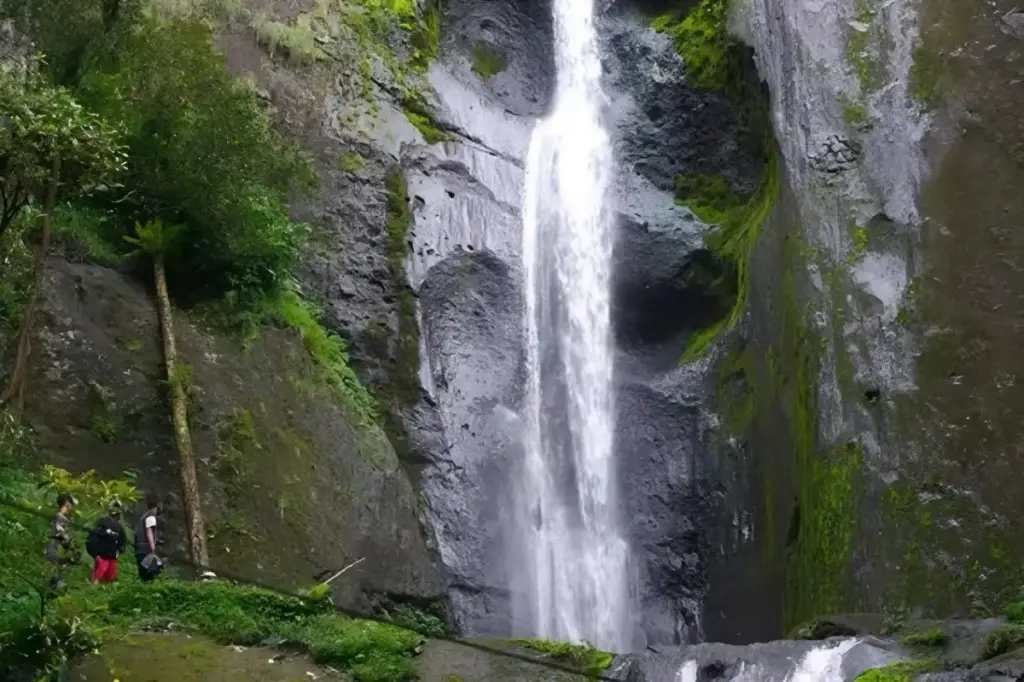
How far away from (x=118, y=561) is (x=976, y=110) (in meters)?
10.7

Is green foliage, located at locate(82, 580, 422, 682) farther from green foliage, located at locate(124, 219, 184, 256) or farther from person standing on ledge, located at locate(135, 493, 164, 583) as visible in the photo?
green foliage, located at locate(124, 219, 184, 256)

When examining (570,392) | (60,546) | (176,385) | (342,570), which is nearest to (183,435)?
(176,385)

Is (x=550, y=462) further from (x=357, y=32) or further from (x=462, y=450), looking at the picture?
(x=357, y=32)

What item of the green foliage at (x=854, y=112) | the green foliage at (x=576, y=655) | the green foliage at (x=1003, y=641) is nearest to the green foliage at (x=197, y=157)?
the green foliage at (x=576, y=655)

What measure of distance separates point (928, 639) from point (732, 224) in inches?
362

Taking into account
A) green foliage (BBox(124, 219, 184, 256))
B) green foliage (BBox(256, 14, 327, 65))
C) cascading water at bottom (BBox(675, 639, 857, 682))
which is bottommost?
cascading water at bottom (BBox(675, 639, 857, 682))

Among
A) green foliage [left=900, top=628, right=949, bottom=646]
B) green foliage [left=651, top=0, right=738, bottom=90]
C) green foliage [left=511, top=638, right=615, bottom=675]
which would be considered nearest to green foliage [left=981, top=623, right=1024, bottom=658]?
green foliage [left=900, top=628, right=949, bottom=646]

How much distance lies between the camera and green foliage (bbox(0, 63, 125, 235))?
365 inches

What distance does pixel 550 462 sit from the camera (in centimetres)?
1598

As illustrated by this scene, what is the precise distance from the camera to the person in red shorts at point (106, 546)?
9203 mm

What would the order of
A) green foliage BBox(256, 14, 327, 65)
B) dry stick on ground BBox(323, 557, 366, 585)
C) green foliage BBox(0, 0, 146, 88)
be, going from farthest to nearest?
green foliage BBox(256, 14, 327, 65) < dry stick on ground BBox(323, 557, 366, 585) < green foliage BBox(0, 0, 146, 88)

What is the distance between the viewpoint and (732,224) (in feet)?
56.1

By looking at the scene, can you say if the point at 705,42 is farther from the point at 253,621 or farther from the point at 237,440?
the point at 253,621

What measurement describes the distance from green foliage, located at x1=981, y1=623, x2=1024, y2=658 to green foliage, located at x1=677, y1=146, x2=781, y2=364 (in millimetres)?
7566
